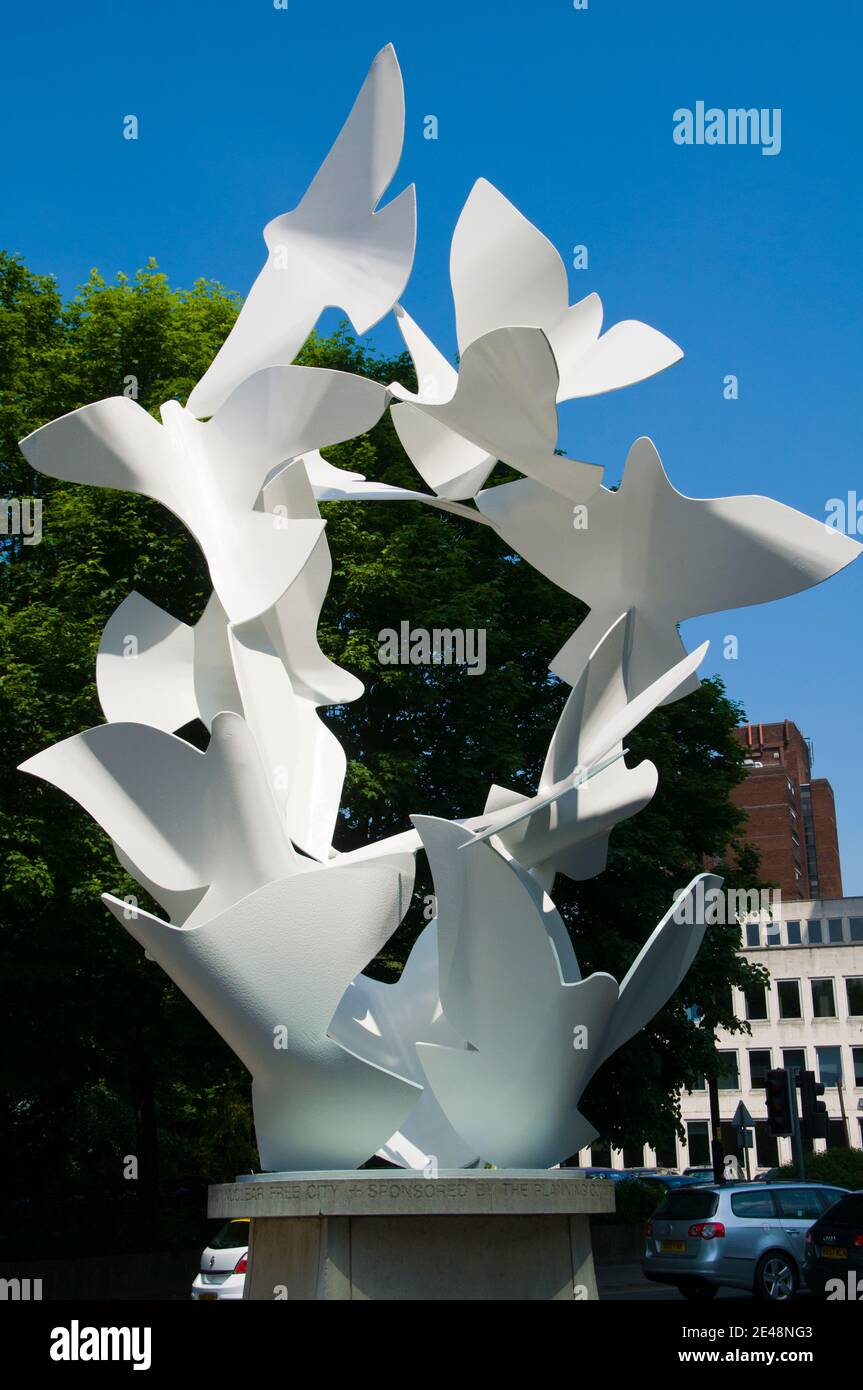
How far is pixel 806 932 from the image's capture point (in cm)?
6856

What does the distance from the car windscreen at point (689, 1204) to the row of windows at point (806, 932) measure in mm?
48941

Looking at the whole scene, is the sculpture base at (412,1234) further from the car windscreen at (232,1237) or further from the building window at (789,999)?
the building window at (789,999)

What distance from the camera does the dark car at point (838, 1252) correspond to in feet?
45.3

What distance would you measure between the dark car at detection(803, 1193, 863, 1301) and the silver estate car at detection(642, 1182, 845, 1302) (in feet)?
5.86

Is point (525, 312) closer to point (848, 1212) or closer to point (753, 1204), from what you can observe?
point (848, 1212)

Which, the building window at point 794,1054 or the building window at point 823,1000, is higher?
the building window at point 823,1000

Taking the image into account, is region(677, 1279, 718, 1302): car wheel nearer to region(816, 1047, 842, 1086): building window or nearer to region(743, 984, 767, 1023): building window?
region(816, 1047, 842, 1086): building window

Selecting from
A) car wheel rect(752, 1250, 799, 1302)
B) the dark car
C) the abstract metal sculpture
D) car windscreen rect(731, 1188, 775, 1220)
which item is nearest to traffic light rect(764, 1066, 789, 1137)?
car windscreen rect(731, 1188, 775, 1220)

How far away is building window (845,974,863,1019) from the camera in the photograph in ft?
195

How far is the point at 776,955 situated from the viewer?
61.4m

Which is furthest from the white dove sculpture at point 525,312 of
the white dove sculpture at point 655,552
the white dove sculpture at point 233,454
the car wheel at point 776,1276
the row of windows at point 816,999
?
the row of windows at point 816,999

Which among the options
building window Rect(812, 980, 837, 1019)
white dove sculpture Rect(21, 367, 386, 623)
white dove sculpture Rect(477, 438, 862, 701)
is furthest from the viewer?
building window Rect(812, 980, 837, 1019)

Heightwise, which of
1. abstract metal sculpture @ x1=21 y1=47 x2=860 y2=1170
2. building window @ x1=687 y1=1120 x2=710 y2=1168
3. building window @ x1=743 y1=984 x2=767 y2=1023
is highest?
abstract metal sculpture @ x1=21 y1=47 x2=860 y2=1170
